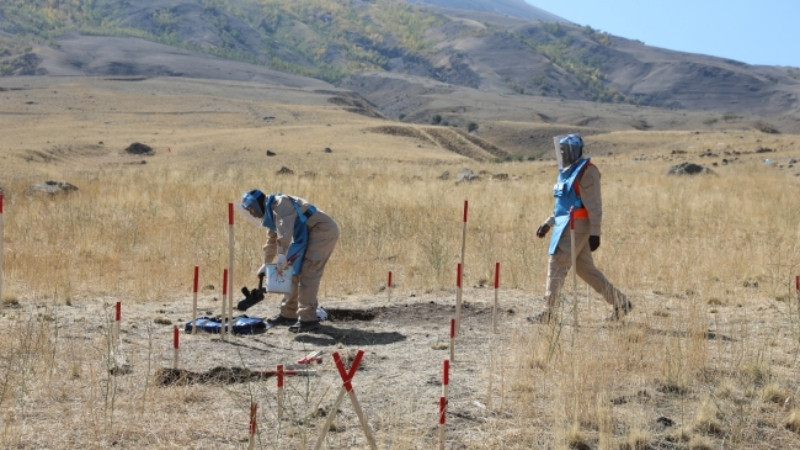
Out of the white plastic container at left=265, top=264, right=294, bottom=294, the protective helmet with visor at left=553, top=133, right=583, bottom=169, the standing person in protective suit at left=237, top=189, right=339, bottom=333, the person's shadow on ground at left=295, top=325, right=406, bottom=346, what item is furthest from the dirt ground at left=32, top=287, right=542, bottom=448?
the protective helmet with visor at left=553, top=133, right=583, bottom=169

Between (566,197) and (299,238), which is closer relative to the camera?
(566,197)

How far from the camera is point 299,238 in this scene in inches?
339

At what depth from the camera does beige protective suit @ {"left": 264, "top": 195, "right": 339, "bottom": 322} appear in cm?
845

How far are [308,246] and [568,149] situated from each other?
8.35 ft

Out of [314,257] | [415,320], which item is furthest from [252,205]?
[415,320]

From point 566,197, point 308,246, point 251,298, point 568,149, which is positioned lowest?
point 251,298

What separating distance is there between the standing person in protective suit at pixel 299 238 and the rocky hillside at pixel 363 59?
8780 cm

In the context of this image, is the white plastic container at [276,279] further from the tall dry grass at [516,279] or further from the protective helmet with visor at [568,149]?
the protective helmet with visor at [568,149]

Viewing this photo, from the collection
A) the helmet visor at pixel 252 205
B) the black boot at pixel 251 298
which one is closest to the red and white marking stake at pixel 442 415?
the black boot at pixel 251 298

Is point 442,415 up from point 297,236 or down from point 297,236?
down

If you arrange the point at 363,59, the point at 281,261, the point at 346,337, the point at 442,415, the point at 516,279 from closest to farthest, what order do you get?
the point at 442,415, the point at 346,337, the point at 281,261, the point at 516,279, the point at 363,59

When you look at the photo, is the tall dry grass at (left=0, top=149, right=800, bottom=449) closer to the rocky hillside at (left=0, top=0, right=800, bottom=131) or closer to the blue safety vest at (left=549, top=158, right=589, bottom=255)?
the blue safety vest at (left=549, top=158, right=589, bottom=255)

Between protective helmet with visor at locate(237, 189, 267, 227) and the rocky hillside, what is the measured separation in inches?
3458

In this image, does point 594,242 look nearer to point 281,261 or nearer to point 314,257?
point 314,257
